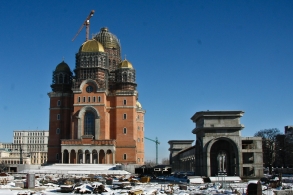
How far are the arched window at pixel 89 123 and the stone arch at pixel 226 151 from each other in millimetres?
31449

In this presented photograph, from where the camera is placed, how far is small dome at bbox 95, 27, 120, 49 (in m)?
94.0

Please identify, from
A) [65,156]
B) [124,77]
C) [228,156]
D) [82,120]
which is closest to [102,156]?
[65,156]

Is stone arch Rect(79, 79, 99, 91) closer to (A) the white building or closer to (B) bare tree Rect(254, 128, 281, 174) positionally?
(B) bare tree Rect(254, 128, 281, 174)

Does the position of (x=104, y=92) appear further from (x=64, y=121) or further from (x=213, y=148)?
(x=213, y=148)

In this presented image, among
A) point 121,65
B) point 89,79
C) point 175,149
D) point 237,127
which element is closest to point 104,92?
point 89,79

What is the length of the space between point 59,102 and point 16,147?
114386 millimetres

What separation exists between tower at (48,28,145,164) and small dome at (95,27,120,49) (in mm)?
8992

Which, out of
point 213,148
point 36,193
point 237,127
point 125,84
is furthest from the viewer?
point 125,84

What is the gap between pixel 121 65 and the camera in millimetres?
87000

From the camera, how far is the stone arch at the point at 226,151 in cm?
5131

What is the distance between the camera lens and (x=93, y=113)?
79.5 meters

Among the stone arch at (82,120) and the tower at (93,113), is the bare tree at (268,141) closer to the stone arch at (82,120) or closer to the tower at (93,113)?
the tower at (93,113)

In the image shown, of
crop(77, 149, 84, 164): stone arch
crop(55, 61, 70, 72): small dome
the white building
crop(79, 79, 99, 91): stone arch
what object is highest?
Answer: crop(55, 61, 70, 72): small dome

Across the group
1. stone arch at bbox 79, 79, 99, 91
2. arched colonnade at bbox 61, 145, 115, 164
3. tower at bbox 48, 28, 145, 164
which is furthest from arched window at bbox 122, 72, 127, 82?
arched colonnade at bbox 61, 145, 115, 164
